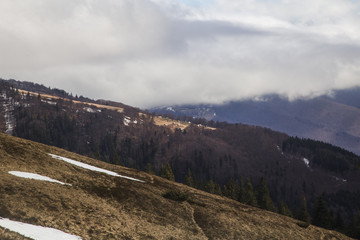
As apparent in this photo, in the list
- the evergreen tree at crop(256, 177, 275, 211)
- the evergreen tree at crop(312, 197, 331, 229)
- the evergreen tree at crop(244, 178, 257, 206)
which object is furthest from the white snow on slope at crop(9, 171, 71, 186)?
the evergreen tree at crop(256, 177, 275, 211)

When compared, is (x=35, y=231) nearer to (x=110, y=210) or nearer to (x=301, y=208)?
(x=110, y=210)

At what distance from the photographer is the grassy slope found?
2291 centimetres

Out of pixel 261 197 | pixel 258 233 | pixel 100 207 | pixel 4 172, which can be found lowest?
pixel 261 197

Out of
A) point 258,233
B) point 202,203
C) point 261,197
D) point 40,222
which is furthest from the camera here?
point 261,197

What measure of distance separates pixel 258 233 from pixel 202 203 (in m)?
8.06

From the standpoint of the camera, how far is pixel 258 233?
34.2 m

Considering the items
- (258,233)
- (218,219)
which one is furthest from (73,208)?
(258,233)

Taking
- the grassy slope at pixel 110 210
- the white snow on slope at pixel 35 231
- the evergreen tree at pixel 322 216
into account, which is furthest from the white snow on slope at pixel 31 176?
the evergreen tree at pixel 322 216

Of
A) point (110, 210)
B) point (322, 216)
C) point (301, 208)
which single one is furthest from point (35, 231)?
point (301, 208)

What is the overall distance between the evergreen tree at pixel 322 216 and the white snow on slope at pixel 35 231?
83866 mm

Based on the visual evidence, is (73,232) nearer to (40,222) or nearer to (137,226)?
(40,222)

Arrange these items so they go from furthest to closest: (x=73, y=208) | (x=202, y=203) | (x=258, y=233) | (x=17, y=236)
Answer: (x=202, y=203), (x=258, y=233), (x=73, y=208), (x=17, y=236)

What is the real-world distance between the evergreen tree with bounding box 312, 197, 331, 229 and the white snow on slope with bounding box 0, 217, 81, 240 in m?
83.9

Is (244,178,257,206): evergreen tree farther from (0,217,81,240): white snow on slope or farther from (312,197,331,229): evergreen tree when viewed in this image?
(0,217,81,240): white snow on slope
